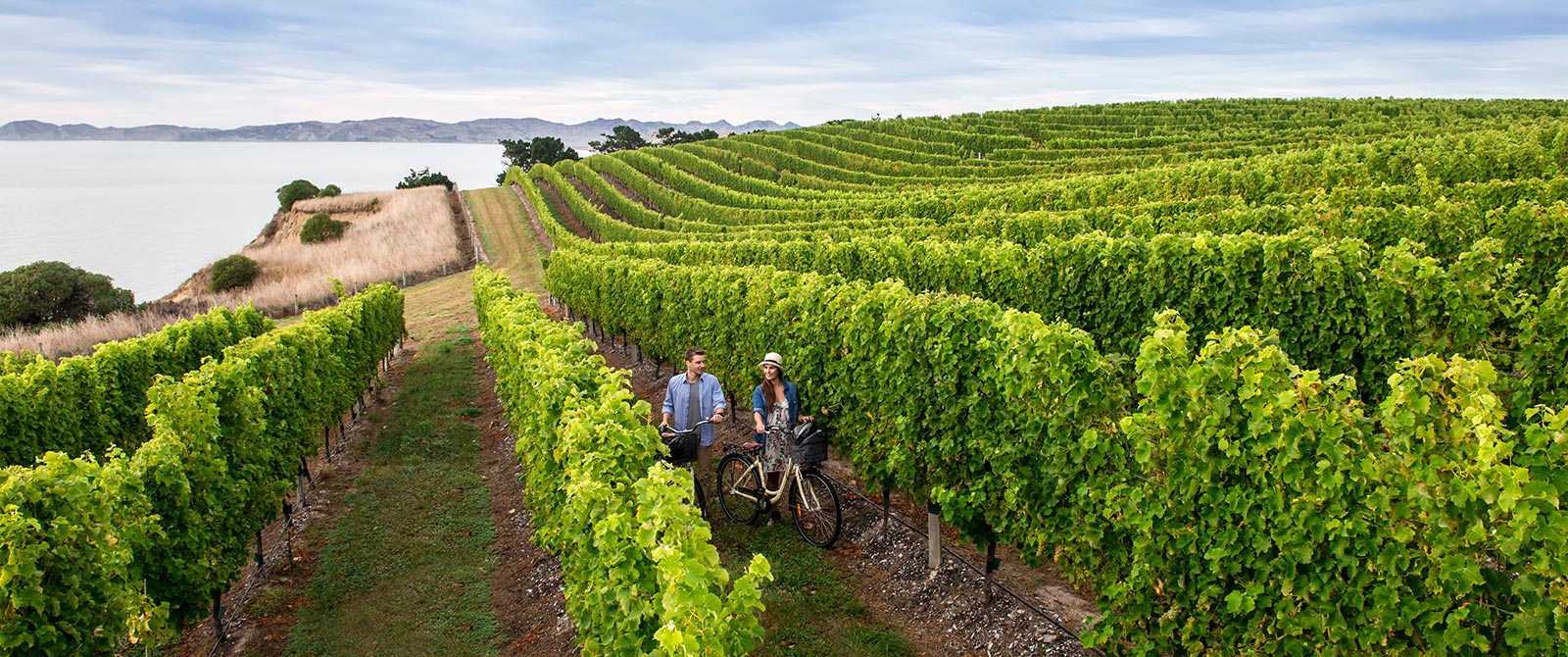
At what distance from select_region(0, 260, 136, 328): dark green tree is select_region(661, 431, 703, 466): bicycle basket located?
38.3 metres

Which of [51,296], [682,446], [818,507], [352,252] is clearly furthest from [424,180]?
[818,507]

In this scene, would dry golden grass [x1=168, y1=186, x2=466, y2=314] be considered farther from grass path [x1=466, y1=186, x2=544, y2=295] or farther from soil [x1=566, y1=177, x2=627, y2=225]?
soil [x1=566, y1=177, x2=627, y2=225]

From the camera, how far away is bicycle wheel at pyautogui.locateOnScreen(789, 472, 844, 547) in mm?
9703

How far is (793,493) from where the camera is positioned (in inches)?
396

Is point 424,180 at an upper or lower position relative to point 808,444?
upper

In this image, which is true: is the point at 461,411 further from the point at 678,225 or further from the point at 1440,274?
the point at 678,225

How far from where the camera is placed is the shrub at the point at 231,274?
4650cm

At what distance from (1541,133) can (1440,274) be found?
77.5 ft

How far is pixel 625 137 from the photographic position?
106 meters

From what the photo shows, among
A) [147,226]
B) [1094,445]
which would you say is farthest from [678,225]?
[147,226]

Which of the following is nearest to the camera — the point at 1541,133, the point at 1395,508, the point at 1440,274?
the point at 1395,508

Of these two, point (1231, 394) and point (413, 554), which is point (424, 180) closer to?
point (413, 554)

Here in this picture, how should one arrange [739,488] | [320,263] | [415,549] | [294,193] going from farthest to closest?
[294,193], [320,263], [415,549], [739,488]

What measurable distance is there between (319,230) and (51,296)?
85.1 ft
